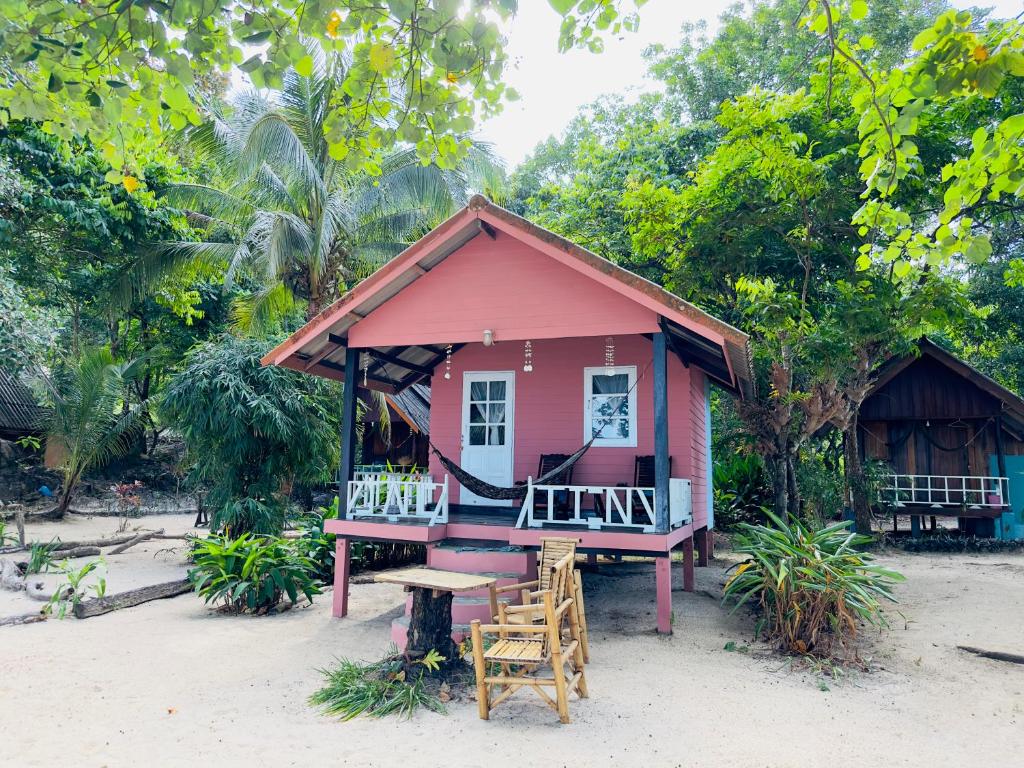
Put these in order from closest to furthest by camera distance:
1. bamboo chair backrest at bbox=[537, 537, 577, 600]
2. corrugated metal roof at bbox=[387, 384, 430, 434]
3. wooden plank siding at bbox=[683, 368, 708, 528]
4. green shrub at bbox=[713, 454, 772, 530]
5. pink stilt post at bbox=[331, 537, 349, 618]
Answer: bamboo chair backrest at bbox=[537, 537, 577, 600]
pink stilt post at bbox=[331, 537, 349, 618]
wooden plank siding at bbox=[683, 368, 708, 528]
green shrub at bbox=[713, 454, 772, 530]
corrugated metal roof at bbox=[387, 384, 430, 434]

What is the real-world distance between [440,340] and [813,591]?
16.5ft

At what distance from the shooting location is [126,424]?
56.3 ft

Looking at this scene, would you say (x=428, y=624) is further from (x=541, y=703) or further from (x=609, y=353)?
(x=609, y=353)

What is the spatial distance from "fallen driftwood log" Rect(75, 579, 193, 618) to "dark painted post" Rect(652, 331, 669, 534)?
22.5 ft

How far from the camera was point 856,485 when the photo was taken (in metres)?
14.2

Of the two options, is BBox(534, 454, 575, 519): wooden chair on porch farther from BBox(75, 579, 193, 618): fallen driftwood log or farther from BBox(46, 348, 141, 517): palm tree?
BBox(46, 348, 141, 517): palm tree

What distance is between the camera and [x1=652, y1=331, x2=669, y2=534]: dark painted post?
23.5ft

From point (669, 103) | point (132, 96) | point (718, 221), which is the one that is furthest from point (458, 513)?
point (669, 103)

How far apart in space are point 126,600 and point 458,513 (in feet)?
14.7

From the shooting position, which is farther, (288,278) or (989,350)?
(989,350)

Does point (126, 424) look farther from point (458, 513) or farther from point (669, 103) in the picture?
point (669, 103)

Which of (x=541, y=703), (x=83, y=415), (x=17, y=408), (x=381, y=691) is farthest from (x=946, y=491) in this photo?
(x=17, y=408)

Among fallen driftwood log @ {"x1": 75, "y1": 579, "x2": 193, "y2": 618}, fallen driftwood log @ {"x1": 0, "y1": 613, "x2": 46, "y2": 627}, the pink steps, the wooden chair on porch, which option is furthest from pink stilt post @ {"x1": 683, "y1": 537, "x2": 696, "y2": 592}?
fallen driftwood log @ {"x1": 0, "y1": 613, "x2": 46, "y2": 627}

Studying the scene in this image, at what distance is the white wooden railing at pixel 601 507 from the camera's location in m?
7.23
